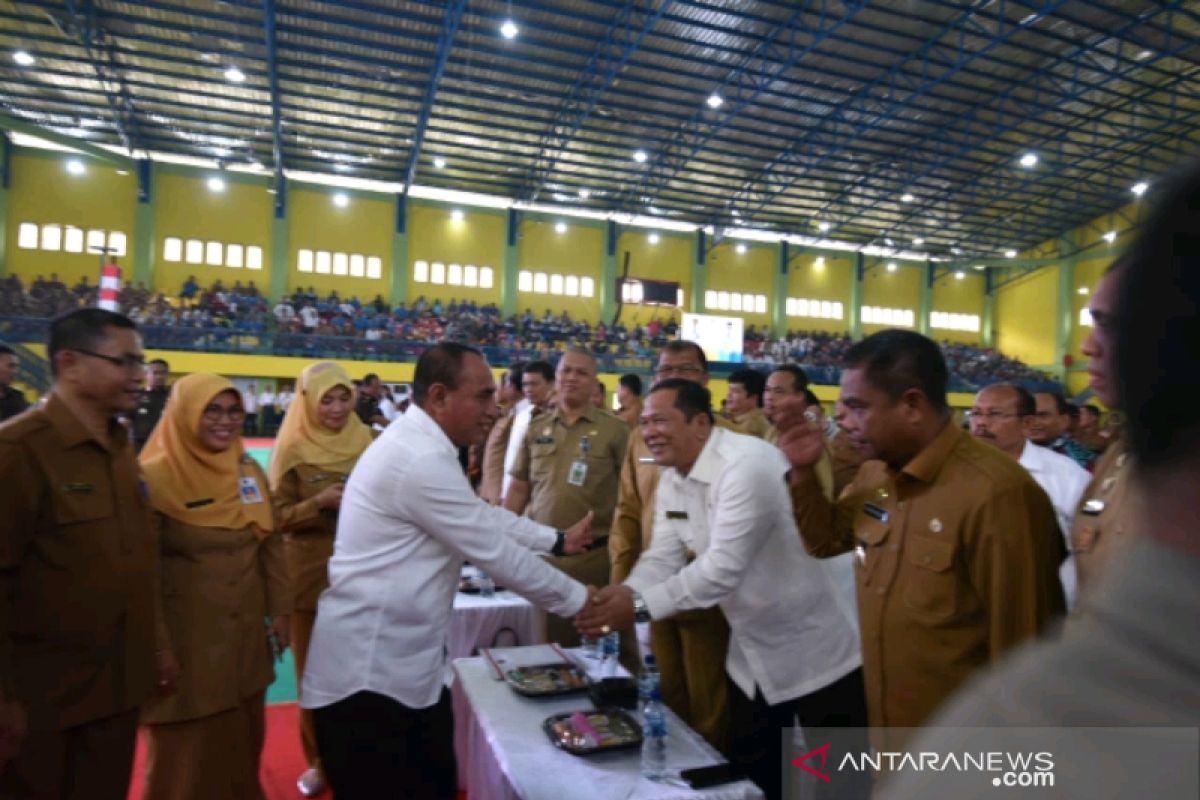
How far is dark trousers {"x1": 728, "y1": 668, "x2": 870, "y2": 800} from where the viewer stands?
2482 millimetres

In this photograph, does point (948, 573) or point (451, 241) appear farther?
point (451, 241)

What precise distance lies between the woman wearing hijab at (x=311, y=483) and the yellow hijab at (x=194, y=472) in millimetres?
501

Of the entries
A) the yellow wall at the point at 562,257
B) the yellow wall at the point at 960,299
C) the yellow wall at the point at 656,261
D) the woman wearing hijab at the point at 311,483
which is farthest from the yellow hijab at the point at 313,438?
the yellow wall at the point at 960,299

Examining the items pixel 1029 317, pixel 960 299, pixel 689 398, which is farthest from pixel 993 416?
pixel 1029 317

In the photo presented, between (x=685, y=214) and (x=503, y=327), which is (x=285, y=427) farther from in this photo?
(x=685, y=214)

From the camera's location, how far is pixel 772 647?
2473mm

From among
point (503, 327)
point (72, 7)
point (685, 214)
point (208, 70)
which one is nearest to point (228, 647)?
point (72, 7)

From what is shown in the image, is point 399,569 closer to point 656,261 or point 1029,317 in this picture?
point 656,261

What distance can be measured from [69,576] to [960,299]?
3483 cm

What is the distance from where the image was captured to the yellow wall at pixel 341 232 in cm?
2250

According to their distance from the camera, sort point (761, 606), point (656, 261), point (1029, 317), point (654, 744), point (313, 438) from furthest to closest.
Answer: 1. point (1029, 317)
2. point (656, 261)
3. point (313, 438)
4. point (761, 606)
5. point (654, 744)

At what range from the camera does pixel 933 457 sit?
1.83 m

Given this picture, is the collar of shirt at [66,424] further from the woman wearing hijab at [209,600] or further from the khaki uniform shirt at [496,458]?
the khaki uniform shirt at [496,458]

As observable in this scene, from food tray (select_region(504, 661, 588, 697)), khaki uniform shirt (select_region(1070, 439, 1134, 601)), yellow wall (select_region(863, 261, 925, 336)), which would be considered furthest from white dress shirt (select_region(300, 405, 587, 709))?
yellow wall (select_region(863, 261, 925, 336))
